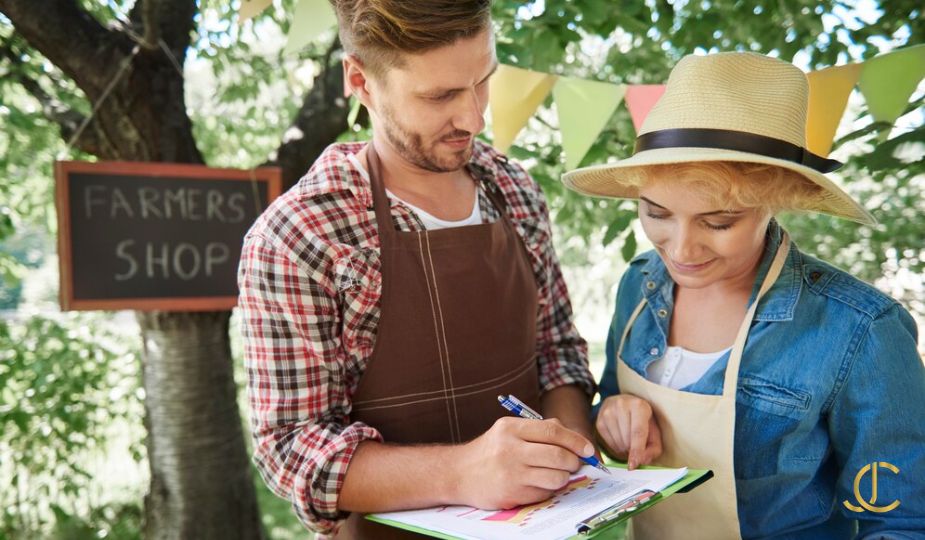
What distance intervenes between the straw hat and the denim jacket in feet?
0.57

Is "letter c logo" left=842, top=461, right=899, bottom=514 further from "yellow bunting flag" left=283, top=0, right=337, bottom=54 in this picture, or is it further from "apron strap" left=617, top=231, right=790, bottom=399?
"yellow bunting flag" left=283, top=0, right=337, bottom=54

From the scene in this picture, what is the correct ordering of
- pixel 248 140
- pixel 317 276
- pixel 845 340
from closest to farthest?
1. pixel 845 340
2. pixel 317 276
3. pixel 248 140

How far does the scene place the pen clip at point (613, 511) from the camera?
1045mm

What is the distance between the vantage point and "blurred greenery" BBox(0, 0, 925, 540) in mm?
2246

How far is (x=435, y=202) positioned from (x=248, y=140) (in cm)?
330

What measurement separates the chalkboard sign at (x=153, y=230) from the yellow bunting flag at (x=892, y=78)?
1.71 metres

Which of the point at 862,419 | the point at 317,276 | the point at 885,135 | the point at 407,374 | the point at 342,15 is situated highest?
the point at 342,15

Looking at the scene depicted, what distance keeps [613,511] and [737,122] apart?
2.23 ft

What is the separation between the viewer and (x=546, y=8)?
6.93 ft

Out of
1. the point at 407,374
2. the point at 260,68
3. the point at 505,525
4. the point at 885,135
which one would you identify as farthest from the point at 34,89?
the point at 885,135

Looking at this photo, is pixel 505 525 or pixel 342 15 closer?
pixel 505 525

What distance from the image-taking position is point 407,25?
1.38 meters

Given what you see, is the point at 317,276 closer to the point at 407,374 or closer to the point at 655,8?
the point at 407,374

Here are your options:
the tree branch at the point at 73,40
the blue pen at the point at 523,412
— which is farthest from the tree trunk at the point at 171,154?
the blue pen at the point at 523,412
